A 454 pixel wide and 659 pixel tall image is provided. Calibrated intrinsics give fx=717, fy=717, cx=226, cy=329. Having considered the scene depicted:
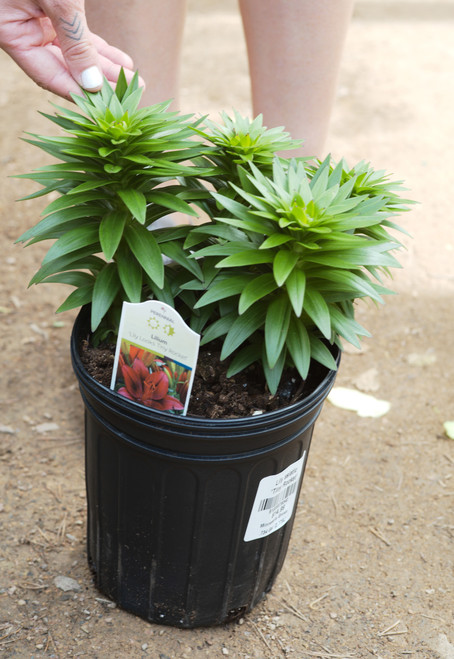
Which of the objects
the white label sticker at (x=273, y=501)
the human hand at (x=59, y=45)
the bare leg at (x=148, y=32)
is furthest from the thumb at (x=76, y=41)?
the white label sticker at (x=273, y=501)

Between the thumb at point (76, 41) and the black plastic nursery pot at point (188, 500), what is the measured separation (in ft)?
1.55

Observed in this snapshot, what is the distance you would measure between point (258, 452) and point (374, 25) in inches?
176

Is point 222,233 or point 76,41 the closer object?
point 222,233

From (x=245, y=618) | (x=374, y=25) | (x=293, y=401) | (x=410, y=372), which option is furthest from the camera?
(x=374, y=25)

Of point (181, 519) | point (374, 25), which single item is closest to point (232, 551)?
point (181, 519)

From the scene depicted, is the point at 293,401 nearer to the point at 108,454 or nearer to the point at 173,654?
the point at 108,454

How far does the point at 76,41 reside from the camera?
141 centimetres

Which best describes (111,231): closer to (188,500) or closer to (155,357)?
(155,357)

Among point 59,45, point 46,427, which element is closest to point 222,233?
point 59,45

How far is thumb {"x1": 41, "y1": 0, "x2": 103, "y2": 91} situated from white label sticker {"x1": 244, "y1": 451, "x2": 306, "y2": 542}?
0.86 meters

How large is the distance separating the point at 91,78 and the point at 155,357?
0.60 metres

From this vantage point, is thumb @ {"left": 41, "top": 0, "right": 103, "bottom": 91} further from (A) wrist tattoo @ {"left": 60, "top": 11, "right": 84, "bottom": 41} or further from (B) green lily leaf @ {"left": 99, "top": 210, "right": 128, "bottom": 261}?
(B) green lily leaf @ {"left": 99, "top": 210, "right": 128, "bottom": 261}

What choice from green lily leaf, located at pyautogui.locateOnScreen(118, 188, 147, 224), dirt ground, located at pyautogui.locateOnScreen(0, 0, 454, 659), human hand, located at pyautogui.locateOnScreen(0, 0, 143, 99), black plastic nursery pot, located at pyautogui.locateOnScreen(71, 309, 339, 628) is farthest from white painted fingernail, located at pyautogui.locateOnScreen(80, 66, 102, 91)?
dirt ground, located at pyautogui.locateOnScreen(0, 0, 454, 659)

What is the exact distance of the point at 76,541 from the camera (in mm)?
1729
